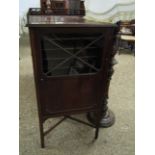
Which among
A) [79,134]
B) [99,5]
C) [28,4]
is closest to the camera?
[79,134]

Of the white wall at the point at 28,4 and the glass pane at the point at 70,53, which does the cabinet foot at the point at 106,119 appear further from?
the white wall at the point at 28,4

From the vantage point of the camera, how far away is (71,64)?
1.38m

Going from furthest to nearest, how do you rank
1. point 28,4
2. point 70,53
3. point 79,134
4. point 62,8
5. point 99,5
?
point 28,4, point 99,5, point 62,8, point 79,134, point 70,53

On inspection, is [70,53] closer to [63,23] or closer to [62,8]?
[63,23]

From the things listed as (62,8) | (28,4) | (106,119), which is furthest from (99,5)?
(106,119)

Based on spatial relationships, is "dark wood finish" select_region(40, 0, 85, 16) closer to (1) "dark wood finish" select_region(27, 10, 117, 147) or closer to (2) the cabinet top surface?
(2) the cabinet top surface

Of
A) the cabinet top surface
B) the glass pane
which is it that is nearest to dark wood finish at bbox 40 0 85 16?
the cabinet top surface

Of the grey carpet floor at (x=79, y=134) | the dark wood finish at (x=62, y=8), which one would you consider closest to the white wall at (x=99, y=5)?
the dark wood finish at (x=62, y=8)

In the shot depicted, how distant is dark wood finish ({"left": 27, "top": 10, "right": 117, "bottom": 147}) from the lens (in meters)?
1.19

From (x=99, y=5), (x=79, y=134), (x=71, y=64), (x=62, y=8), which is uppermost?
(x=99, y=5)

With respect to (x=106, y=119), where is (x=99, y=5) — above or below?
above

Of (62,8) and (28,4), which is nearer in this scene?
(62,8)

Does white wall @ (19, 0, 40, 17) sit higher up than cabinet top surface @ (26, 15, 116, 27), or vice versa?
white wall @ (19, 0, 40, 17)

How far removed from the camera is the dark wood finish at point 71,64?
3.91 feet
